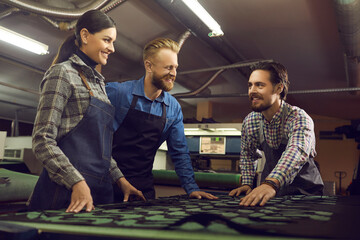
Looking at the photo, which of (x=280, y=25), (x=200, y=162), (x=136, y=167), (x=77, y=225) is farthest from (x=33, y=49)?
(x=77, y=225)

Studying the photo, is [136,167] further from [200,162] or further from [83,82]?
[200,162]

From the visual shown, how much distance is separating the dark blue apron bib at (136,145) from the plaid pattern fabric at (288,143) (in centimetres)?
68

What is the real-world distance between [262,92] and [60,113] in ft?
3.98

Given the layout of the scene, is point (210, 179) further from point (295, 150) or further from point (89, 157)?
point (89, 157)

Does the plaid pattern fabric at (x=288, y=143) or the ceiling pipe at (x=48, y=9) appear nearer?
the plaid pattern fabric at (x=288, y=143)

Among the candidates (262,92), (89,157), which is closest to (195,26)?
(262,92)

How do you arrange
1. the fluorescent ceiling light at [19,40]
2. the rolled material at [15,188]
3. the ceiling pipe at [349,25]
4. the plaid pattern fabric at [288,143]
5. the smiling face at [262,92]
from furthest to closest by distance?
the fluorescent ceiling light at [19,40], the ceiling pipe at [349,25], the rolled material at [15,188], the smiling face at [262,92], the plaid pattern fabric at [288,143]

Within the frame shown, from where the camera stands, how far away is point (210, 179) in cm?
304

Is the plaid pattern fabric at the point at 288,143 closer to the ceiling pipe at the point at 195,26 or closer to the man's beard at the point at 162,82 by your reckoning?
the man's beard at the point at 162,82

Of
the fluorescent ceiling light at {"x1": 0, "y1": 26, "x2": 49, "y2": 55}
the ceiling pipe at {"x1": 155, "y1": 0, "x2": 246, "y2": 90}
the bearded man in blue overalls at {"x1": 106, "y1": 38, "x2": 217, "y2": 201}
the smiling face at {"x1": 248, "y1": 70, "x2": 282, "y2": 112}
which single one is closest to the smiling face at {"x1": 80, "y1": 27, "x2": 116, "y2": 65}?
the bearded man in blue overalls at {"x1": 106, "y1": 38, "x2": 217, "y2": 201}

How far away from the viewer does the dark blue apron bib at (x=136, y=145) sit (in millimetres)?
1743

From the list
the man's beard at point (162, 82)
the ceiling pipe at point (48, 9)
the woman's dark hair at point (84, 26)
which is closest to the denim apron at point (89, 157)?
the woman's dark hair at point (84, 26)

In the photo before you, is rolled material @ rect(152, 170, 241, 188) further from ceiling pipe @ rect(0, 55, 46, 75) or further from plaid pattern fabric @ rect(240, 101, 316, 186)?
ceiling pipe @ rect(0, 55, 46, 75)

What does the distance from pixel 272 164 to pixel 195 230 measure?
1514 millimetres
